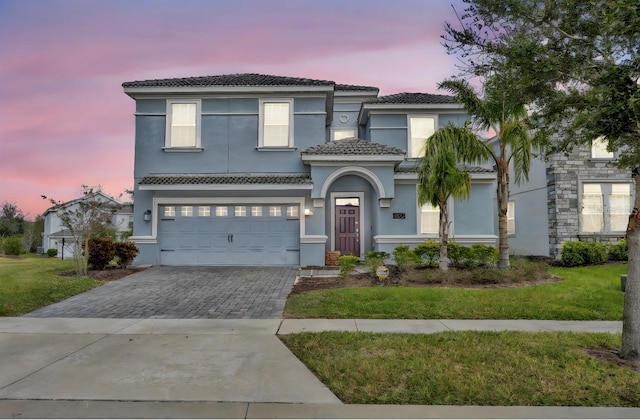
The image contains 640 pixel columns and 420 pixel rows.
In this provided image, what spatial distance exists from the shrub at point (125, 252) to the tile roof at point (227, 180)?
2.38 m

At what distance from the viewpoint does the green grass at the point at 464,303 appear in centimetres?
823

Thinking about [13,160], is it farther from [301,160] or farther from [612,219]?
[612,219]

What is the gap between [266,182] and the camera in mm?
14961

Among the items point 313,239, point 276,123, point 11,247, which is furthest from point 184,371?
point 11,247

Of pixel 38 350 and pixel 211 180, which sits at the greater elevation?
pixel 211 180

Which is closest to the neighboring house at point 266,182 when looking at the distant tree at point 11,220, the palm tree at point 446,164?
the palm tree at point 446,164

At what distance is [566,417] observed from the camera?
3.78 metres

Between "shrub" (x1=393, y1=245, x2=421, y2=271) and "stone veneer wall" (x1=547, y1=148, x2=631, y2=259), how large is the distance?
708cm

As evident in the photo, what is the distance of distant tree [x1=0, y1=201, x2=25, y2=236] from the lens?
4094 centimetres

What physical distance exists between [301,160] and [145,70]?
871 centimetres

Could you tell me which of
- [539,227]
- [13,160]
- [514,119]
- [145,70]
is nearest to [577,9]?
[514,119]

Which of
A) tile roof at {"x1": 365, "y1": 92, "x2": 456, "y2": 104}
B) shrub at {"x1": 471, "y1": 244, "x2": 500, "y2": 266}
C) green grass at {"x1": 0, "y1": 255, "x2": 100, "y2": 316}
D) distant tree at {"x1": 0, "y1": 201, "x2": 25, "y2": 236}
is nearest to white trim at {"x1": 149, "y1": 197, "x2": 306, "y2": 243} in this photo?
green grass at {"x1": 0, "y1": 255, "x2": 100, "y2": 316}

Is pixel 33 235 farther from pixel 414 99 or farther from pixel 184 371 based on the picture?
pixel 184 371

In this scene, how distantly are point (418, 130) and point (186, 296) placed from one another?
473 inches
